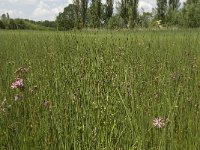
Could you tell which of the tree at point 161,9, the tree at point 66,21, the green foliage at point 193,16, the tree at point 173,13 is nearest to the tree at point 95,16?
the tree at point 66,21

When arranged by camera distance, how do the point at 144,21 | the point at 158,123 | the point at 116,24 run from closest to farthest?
the point at 158,123
the point at 116,24
the point at 144,21

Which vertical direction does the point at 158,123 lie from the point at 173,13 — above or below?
below

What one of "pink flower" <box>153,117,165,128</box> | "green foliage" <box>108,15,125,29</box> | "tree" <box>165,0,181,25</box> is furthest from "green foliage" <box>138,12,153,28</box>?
"tree" <box>165,0,181,25</box>

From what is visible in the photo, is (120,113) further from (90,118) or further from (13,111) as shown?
(13,111)

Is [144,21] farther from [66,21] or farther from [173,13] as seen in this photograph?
[173,13]

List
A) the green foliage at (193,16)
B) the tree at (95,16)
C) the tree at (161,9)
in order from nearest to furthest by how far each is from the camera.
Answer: the tree at (95,16) < the green foliage at (193,16) < the tree at (161,9)

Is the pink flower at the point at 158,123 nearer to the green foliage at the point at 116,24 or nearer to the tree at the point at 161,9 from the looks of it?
the green foliage at the point at 116,24

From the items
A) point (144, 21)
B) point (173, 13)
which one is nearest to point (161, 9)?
point (173, 13)

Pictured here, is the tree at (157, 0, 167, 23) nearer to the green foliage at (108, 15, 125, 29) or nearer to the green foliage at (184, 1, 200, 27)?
the green foliage at (184, 1, 200, 27)

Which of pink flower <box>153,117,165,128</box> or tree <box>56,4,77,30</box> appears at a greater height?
tree <box>56,4,77,30</box>

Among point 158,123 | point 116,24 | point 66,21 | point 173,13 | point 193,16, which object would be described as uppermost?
point 173,13

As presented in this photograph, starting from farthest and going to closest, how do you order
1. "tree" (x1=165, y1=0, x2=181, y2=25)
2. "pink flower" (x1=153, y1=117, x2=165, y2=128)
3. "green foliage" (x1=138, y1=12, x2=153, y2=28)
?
"tree" (x1=165, y1=0, x2=181, y2=25) < "green foliage" (x1=138, y1=12, x2=153, y2=28) < "pink flower" (x1=153, y1=117, x2=165, y2=128)

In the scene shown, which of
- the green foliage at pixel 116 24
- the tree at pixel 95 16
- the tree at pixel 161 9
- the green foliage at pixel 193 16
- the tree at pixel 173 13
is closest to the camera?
the tree at pixel 95 16

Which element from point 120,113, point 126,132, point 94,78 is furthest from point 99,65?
point 126,132
